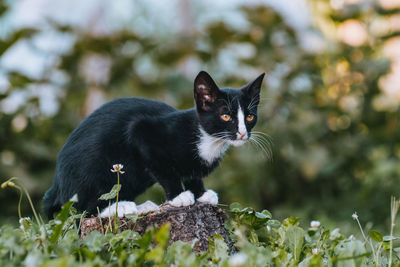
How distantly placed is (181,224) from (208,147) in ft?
1.78

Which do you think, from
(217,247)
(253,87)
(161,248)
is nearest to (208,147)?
(253,87)

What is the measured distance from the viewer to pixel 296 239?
5.60 feet

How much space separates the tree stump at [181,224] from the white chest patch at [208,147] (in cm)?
37

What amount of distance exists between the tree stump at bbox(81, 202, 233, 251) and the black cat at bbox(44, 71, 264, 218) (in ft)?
0.37

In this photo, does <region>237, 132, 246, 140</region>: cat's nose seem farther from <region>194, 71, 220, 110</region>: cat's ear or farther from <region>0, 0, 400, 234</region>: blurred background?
<region>0, 0, 400, 234</region>: blurred background

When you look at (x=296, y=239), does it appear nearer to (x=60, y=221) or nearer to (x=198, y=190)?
(x=198, y=190)

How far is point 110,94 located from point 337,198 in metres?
2.63

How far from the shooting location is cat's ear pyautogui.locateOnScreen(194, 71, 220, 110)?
2.21 meters

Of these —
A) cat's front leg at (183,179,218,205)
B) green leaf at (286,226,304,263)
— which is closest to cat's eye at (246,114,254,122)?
cat's front leg at (183,179,218,205)

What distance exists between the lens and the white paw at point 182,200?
198cm

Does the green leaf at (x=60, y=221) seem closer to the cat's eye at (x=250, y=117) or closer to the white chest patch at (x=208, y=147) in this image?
the white chest patch at (x=208, y=147)

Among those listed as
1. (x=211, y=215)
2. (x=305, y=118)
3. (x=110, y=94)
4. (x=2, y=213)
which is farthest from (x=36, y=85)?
(x=211, y=215)

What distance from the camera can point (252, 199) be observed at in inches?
171

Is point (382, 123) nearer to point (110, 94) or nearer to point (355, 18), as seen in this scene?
point (355, 18)
